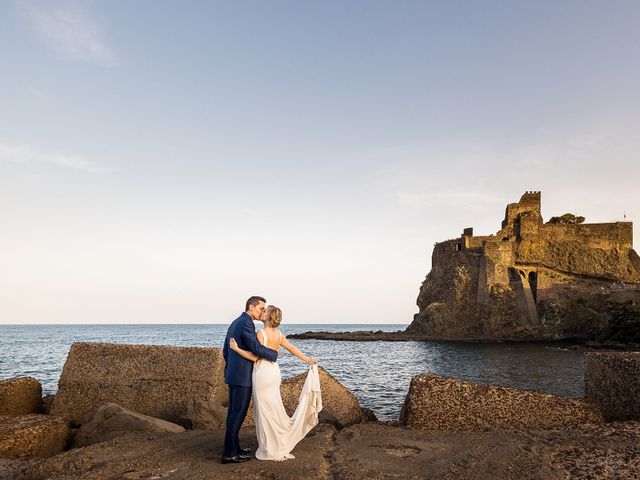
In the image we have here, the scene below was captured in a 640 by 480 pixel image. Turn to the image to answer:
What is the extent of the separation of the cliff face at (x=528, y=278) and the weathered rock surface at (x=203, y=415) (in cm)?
5639

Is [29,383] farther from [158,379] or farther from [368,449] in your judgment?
[368,449]

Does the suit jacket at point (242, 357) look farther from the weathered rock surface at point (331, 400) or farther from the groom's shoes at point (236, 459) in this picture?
the weathered rock surface at point (331, 400)

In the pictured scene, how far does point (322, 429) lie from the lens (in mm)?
7051

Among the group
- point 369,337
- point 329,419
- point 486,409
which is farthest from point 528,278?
point 329,419

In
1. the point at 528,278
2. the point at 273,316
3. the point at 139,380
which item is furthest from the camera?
the point at 528,278

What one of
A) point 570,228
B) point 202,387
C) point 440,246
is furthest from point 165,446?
point 570,228

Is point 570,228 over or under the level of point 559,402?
over

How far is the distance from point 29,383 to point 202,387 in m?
3.27

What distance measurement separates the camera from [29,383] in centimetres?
855

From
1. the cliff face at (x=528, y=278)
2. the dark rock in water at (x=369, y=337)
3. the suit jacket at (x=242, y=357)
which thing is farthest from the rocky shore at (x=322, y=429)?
the dark rock in water at (x=369, y=337)

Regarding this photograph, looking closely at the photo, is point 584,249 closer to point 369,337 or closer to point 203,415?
point 369,337

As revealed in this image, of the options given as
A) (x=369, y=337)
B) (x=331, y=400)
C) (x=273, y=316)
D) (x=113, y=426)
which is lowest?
(x=369, y=337)

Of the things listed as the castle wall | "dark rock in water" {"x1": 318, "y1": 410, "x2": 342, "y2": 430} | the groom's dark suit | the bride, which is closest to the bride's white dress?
the bride

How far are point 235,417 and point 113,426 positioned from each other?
7.68 feet
